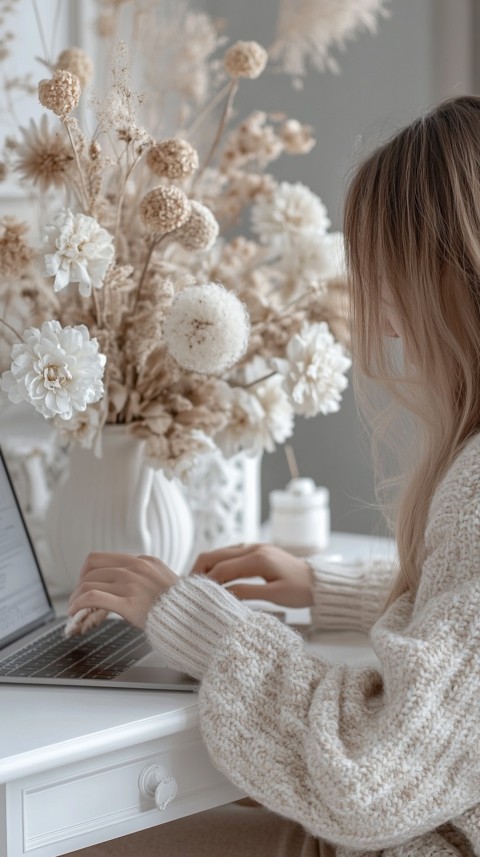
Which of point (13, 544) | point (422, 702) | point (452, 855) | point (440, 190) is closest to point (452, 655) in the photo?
point (422, 702)

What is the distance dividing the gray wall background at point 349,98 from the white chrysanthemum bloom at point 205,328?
2.84 feet

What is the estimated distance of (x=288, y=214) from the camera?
1.35m

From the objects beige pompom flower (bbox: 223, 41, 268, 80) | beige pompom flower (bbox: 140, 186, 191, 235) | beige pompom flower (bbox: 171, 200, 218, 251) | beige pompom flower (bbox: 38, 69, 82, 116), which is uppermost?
beige pompom flower (bbox: 223, 41, 268, 80)

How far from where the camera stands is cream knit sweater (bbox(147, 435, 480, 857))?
29.8 inches

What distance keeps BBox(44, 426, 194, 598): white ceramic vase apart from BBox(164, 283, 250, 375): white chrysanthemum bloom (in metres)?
0.17

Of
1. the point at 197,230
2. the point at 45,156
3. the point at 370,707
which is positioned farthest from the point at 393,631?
the point at 45,156

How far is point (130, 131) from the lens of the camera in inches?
37.7

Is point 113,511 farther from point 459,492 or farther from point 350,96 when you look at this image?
point 350,96

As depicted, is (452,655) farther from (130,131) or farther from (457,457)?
(130,131)

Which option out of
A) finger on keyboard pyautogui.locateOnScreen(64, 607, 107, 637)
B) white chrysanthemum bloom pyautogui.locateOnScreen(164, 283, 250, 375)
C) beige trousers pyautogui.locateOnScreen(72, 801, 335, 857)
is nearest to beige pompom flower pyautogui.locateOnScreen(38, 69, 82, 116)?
white chrysanthemum bloom pyautogui.locateOnScreen(164, 283, 250, 375)

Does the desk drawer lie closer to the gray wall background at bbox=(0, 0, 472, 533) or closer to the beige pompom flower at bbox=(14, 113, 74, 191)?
the beige pompom flower at bbox=(14, 113, 74, 191)

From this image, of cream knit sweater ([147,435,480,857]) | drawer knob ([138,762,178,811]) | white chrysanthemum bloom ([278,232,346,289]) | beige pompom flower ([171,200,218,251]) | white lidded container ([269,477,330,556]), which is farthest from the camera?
white lidded container ([269,477,330,556])

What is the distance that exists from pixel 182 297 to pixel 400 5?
115 centimetres

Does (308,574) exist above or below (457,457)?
below
